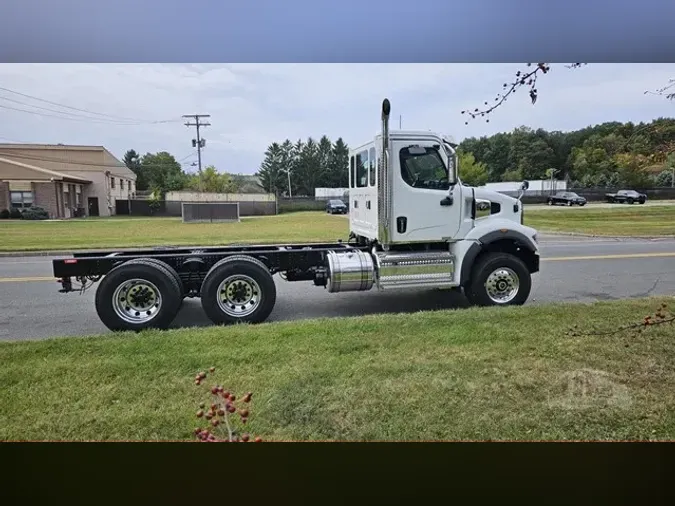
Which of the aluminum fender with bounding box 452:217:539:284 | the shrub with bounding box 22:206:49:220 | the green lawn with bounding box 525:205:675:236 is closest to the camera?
the shrub with bounding box 22:206:49:220

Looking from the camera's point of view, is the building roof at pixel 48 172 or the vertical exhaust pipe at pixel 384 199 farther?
the vertical exhaust pipe at pixel 384 199

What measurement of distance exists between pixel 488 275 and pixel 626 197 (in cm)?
149

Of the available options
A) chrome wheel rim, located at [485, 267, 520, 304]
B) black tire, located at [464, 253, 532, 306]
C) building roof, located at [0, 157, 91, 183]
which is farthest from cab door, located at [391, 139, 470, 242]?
building roof, located at [0, 157, 91, 183]

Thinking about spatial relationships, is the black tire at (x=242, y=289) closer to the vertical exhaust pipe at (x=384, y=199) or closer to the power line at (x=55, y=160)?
the vertical exhaust pipe at (x=384, y=199)

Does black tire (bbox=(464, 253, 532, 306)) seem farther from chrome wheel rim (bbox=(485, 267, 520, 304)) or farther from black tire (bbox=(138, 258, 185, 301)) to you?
black tire (bbox=(138, 258, 185, 301))

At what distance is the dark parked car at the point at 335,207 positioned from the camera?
9.25 ft

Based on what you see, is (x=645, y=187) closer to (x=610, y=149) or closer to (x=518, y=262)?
(x=610, y=149)

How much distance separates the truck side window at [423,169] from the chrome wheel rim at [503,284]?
0.91 m

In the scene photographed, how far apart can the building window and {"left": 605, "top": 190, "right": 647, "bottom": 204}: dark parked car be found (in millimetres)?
2934

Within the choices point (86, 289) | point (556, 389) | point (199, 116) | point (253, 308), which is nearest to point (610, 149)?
point (556, 389)

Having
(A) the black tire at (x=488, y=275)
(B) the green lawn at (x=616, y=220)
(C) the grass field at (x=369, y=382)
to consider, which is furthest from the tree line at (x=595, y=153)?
(A) the black tire at (x=488, y=275)

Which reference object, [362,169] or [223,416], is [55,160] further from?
[362,169]

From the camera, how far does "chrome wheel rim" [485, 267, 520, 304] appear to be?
365 centimetres
